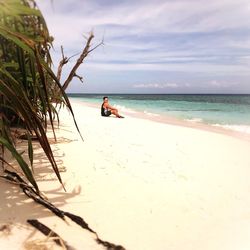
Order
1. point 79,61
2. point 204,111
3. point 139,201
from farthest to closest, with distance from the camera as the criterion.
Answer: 1. point 204,111
2. point 79,61
3. point 139,201

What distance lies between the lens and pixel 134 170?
3.20m

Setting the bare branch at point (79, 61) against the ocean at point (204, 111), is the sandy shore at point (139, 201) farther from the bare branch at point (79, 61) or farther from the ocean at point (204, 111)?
the ocean at point (204, 111)

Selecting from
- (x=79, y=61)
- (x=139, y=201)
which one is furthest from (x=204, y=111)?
(x=139, y=201)

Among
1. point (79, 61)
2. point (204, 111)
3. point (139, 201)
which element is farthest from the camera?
point (204, 111)

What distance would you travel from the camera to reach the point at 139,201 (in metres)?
2.45

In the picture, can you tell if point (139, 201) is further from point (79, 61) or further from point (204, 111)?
point (204, 111)

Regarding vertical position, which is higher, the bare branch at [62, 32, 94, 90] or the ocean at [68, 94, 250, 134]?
the bare branch at [62, 32, 94, 90]

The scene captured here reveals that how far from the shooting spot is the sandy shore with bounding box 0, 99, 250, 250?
196 cm

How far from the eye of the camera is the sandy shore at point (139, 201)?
1.96 meters

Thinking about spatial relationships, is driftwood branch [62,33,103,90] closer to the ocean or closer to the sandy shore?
the sandy shore

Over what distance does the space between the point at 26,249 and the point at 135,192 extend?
106cm

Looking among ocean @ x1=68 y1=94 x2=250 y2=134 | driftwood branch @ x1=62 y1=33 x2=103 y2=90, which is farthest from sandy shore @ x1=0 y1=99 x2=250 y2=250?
ocean @ x1=68 y1=94 x2=250 y2=134

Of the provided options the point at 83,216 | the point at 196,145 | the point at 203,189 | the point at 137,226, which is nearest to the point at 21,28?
the point at 83,216

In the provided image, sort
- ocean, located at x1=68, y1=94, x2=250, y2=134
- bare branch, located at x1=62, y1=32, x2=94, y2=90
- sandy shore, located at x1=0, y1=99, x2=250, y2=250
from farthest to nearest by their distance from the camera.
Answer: ocean, located at x1=68, y1=94, x2=250, y2=134 < bare branch, located at x1=62, y1=32, x2=94, y2=90 < sandy shore, located at x1=0, y1=99, x2=250, y2=250
